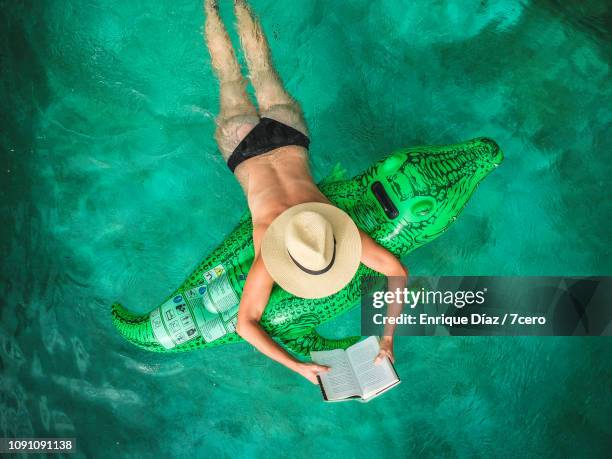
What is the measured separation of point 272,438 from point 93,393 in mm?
1792

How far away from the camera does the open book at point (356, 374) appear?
275 centimetres

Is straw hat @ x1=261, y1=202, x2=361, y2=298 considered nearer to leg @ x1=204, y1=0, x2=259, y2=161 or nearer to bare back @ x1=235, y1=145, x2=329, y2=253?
bare back @ x1=235, y1=145, x2=329, y2=253

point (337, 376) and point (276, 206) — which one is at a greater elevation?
point (276, 206)

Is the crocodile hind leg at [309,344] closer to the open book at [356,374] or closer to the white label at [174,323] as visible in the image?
the open book at [356,374]

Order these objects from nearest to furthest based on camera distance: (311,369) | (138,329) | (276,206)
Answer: (311,369) → (276,206) → (138,329)

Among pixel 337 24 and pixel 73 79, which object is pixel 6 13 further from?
pixel 337 24

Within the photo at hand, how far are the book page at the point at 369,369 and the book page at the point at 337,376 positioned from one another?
4 cm

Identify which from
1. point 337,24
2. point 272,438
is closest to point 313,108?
point 337,24

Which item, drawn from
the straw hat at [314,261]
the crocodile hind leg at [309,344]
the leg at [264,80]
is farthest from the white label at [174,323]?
the leg at [264,80]

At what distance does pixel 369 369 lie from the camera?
9.43ft

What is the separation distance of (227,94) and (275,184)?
40.4 inches

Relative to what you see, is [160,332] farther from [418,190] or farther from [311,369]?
[418,190]

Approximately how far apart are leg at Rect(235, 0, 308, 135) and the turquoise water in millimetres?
762

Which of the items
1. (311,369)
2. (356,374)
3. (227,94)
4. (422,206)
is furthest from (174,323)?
(422,206)
